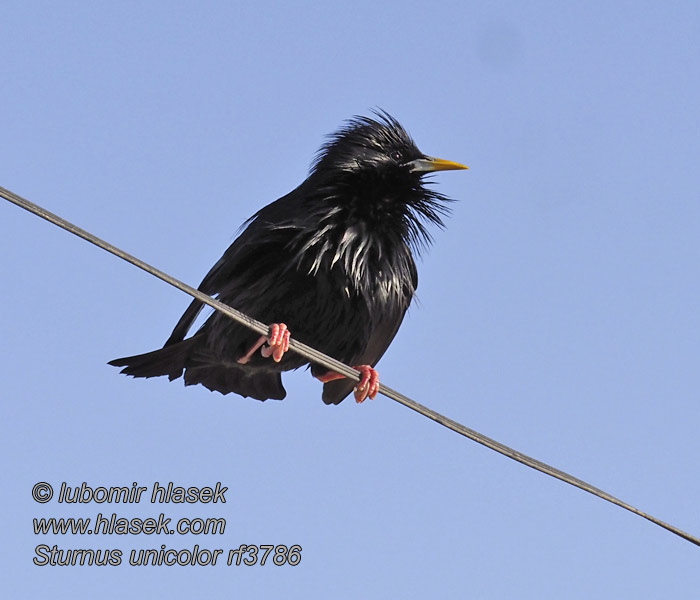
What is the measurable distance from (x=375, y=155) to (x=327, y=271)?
92 centimetres

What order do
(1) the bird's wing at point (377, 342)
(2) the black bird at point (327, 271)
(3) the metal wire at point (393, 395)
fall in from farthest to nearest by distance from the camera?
(1) the bird's wing at point (377, 342)
(2) the black bird at point (327, 271)
(3) the metal wire at point (393, 395)

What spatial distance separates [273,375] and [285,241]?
45.2 inches

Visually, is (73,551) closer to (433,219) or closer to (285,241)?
(285,241)

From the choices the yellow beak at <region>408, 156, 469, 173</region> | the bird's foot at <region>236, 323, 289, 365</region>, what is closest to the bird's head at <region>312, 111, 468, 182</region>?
the yellow beak at <region>408, 156, 469, 173</region>

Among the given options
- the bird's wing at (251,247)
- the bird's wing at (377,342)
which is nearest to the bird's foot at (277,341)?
the bird's wing at (251,247)

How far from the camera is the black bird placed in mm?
6688

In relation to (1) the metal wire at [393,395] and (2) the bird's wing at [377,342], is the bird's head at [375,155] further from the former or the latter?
(1) the metal wire at [393,395]

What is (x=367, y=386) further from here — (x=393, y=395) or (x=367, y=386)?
(x=393, y=395)

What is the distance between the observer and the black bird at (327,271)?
6.69 m

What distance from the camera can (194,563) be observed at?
711cm

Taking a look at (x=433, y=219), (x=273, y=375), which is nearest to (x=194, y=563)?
(x=273, y=375)

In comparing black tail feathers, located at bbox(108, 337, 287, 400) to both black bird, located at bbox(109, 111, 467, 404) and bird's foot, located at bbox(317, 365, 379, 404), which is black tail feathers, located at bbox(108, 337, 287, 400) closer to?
black bird, located at bbox(109, 111, 467, 404)

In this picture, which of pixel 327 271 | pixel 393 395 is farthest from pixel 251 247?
pixel 393 395

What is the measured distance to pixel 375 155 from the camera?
23.3ft
